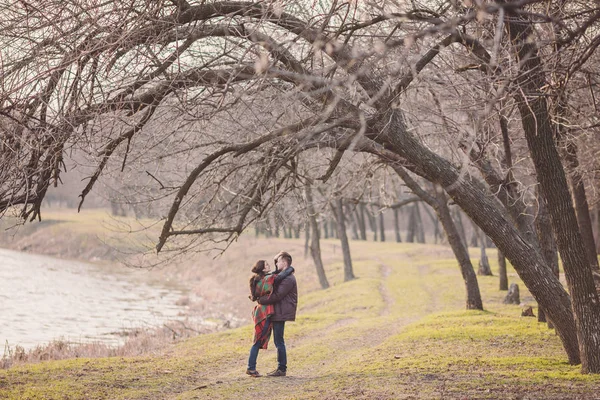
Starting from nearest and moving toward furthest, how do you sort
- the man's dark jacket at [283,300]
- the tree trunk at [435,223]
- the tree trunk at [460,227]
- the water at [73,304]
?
the man's dark jacket at [283,300] < the water at [73,304] < the tree trunk at [460,227] < the tree trunk at [435,223]

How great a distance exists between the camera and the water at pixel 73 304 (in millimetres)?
20516

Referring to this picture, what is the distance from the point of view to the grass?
8914mm

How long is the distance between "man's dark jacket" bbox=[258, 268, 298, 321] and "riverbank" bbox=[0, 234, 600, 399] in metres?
1.10

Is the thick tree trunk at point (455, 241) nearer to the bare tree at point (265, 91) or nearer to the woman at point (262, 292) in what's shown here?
the bare tree at point (265, 91)

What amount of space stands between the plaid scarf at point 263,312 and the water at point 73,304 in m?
8.01

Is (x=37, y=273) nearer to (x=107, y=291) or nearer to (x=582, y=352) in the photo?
(x=107, y=291)

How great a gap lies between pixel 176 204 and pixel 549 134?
5.32 m

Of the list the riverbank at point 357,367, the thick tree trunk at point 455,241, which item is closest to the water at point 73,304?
the riverbank at point 357,367

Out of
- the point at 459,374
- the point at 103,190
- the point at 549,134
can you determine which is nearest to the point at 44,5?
the point at 103,190

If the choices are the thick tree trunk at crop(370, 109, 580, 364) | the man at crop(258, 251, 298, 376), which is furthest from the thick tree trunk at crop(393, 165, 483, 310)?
the man at crop(258, 251, 298, 376)

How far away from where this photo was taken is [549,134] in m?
9.00

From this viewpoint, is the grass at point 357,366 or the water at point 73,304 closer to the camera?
the grass at point 357,366

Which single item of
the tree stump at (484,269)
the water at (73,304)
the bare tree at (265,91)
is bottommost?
the water at (73,304)

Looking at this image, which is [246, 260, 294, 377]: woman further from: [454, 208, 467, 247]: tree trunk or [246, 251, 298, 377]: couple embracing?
[454, 208, 467, 247]: tree trunk
